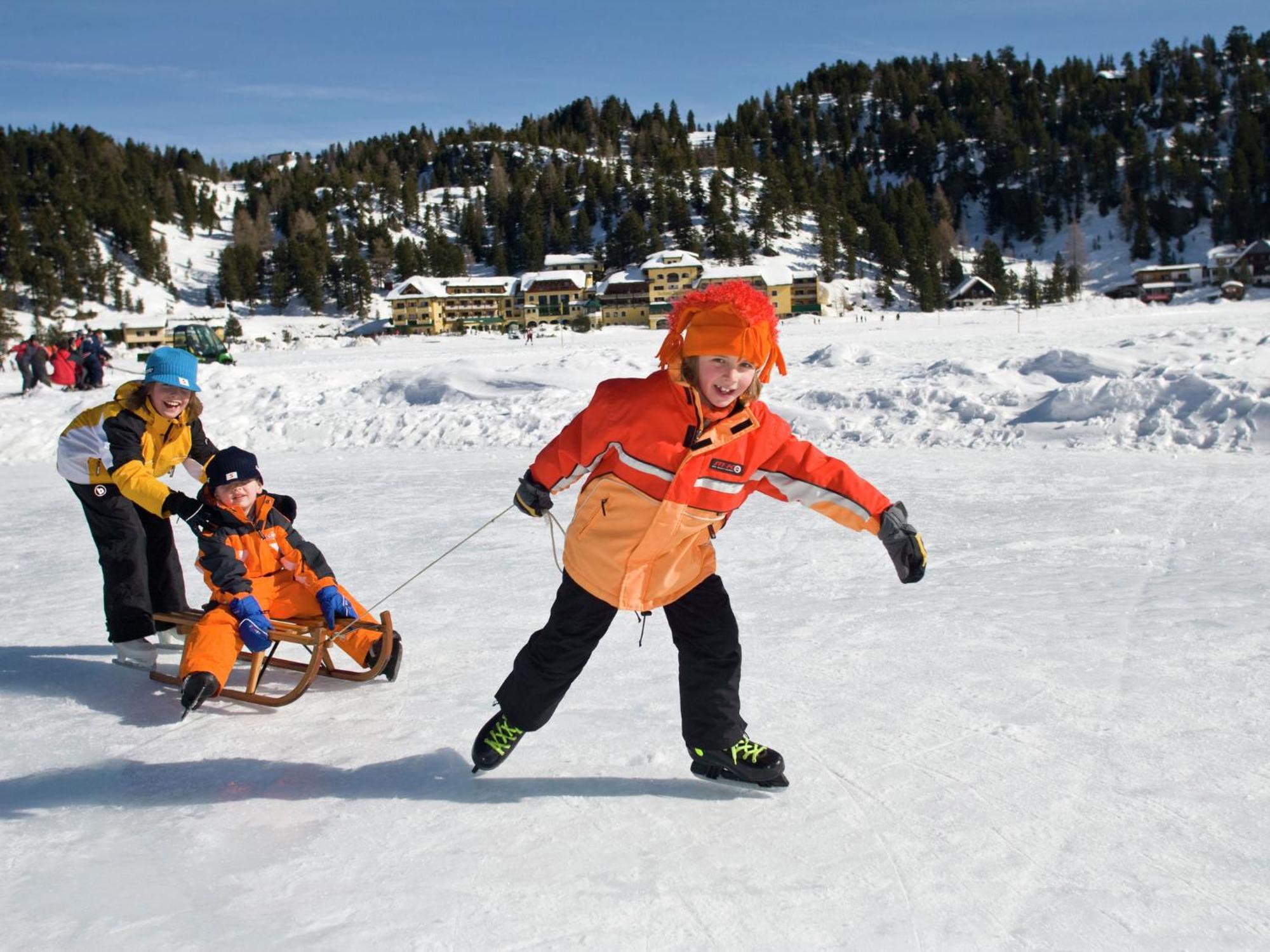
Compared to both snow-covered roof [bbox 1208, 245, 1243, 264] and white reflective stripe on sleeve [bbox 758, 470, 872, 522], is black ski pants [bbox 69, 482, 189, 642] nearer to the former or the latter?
white reflective stripe on sleeve [bbox 758, 470, 872, 522]

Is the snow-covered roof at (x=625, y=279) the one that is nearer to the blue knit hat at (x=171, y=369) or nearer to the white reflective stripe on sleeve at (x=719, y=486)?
the blue knit hat at (x=171, y=369)

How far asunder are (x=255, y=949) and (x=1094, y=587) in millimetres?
3917

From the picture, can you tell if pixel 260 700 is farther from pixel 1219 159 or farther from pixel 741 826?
pixel 1219 159

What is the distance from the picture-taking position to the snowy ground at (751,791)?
2.01m

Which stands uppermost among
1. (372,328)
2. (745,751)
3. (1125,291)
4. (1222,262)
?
(1222,262)

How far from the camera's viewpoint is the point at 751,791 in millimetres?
2592

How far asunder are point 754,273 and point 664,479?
63972 millimetres

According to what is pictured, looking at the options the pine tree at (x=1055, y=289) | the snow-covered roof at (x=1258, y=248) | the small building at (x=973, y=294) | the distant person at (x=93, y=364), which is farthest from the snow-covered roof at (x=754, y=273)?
the distant person at (x=93, y=364)

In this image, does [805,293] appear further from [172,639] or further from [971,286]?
[172,639]

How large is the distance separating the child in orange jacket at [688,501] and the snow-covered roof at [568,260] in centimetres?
8582

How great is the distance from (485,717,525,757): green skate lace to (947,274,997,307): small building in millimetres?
72886

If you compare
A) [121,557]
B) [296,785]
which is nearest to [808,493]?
[296,785]

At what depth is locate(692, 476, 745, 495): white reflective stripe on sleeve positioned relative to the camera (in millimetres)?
2449

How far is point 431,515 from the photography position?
278 inches
